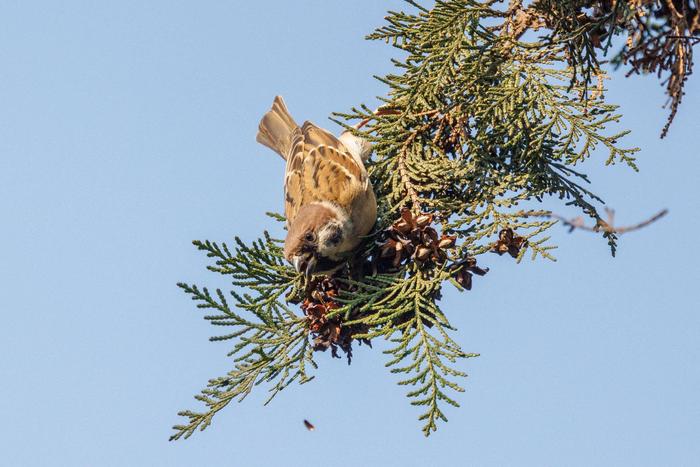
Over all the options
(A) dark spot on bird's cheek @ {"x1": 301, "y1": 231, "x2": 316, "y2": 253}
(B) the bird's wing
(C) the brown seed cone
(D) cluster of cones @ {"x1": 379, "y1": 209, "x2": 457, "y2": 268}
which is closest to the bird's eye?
(A) dark spot on bird's cheek @ {"x1": 301, "y1": 231, "x2": 316, "y2": 253}

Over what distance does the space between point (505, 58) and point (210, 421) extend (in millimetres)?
2375

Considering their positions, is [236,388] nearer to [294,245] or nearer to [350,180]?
[294,245]

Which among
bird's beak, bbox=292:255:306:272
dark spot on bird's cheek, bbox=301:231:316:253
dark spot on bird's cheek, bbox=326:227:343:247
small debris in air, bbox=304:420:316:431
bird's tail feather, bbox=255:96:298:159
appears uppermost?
bird's tail feather, bbox=255:96:298:159

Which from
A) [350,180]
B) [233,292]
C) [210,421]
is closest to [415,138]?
[350,180]

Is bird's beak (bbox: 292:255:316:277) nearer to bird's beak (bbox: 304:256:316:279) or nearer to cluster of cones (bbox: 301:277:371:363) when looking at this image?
bird's beak (bbox: 304:256:316:279)

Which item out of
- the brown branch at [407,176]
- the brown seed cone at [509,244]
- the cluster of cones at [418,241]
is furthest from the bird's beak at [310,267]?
the brown seed cone at [509,244]

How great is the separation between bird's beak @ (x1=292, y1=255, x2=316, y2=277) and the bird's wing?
0.47 meters

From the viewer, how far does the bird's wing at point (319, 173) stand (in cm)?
509

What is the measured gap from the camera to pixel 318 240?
452 centimetres

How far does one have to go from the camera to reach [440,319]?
4.20 metres

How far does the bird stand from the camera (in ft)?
15.2

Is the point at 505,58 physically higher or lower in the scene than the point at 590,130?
higher

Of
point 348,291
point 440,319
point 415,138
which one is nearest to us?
point 440,319

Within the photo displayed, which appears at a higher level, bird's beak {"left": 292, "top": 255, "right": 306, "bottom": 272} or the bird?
the bird
